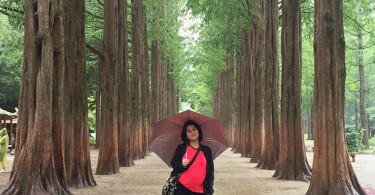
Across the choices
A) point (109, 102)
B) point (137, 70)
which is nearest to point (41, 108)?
point (109, 102)

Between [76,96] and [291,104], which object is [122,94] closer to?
[76,96]

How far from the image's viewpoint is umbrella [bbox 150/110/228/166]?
4.86 m

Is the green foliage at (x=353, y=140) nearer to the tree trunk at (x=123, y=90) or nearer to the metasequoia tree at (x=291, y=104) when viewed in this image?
the tree trunk at (x=123, y=90)

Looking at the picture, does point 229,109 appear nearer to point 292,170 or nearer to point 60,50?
point 292,170

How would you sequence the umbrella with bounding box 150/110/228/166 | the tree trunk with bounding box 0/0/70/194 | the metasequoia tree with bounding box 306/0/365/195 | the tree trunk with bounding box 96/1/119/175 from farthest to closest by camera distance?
the tree trunk with bounding box 96/1/119/175 → the metasequoia tree with bounding box 306/0/365/195 → the tree trunk with bounding box 0/0/70/194 → the umbrella with bounding box 150/110/228/166

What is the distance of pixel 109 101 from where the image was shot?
52.6ft

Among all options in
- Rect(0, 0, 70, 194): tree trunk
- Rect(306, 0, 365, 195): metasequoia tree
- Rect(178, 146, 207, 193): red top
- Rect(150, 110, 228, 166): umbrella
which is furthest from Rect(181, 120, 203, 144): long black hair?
Rect(306, 0, 365, 195): metasequoia tree

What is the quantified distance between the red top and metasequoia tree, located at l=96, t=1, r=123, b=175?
1162 centimetres

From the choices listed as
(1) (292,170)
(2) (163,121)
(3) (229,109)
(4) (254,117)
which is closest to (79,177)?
(1) (292,170)

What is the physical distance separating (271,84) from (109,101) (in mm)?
5859

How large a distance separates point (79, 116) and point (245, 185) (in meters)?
4.78

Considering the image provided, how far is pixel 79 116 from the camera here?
12883 millimetres

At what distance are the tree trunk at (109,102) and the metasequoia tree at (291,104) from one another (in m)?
5.49

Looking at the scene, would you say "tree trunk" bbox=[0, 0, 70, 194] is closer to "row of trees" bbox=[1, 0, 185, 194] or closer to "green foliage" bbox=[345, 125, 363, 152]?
"row of trees" bbox=[1, 0, 185, 194]
